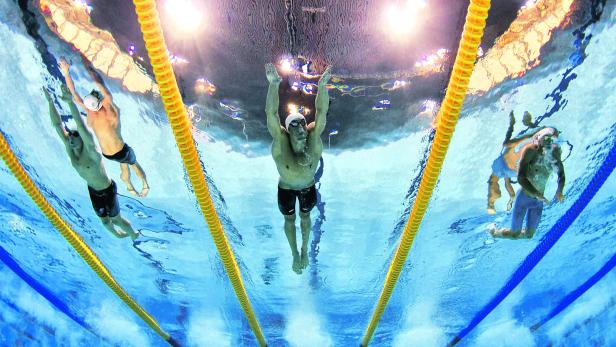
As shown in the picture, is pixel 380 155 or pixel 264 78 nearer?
pixel 264 78

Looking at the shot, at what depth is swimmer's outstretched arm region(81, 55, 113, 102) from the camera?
4012 mm

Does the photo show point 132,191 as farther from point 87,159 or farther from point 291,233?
point 291,233

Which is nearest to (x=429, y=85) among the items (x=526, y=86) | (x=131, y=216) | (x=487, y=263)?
(x=526, y=86)

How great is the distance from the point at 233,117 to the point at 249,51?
98cm

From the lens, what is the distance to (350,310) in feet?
31.3

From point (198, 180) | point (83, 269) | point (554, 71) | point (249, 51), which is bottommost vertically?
point (198, 180)

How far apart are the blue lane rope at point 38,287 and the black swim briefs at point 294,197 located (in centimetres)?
536

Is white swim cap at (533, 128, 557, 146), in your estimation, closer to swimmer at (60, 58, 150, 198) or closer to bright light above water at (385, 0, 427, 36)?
bright light above water at (385, 0, 427, 36)

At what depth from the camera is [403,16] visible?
3486 millimetres

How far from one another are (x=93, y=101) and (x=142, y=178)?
1.59 meters

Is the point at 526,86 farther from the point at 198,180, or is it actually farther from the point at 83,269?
the point at 83,269

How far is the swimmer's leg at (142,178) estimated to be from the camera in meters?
5.43

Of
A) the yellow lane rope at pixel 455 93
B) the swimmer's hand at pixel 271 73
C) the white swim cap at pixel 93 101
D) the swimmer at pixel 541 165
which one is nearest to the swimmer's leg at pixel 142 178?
the white swim cap at pixel 93 101

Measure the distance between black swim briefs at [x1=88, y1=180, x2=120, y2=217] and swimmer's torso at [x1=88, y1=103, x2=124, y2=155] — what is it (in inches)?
23.0
